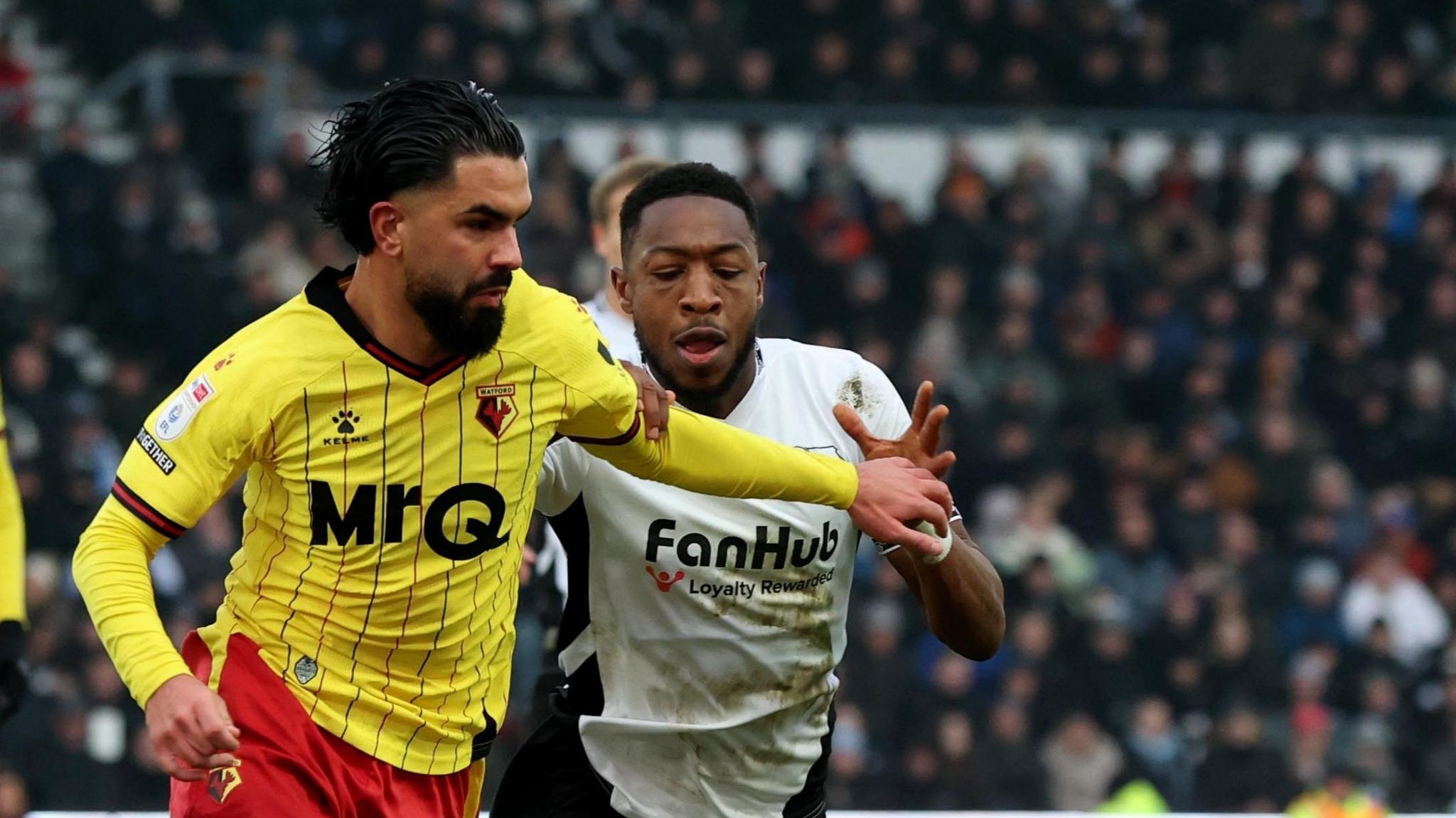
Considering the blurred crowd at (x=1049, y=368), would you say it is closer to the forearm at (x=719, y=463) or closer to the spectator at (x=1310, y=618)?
the spectator at (x=1310, y=618)

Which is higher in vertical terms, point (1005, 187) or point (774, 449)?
point (1005, 187)

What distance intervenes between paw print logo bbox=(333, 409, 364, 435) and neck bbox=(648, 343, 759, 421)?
34.6 inches

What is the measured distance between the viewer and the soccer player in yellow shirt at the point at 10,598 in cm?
526

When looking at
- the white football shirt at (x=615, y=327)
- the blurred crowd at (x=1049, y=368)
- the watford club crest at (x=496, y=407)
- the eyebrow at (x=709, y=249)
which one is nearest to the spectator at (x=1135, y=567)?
the blurred crowd at (x=1049, y=368)

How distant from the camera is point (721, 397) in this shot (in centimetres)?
464

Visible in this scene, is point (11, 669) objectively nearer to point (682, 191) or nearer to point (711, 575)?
point (711, 575)

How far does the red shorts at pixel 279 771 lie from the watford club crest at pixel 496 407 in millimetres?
597

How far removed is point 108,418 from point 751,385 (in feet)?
30.2

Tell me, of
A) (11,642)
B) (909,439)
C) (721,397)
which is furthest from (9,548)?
(909,439)

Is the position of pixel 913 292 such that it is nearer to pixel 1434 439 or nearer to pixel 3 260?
pixel 1434 439

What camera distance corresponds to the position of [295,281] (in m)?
14.3

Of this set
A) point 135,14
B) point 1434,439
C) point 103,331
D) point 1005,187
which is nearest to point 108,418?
point 103,331

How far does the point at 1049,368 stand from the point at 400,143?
11.3 metres

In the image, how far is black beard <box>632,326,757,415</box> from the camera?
461 centimetres
